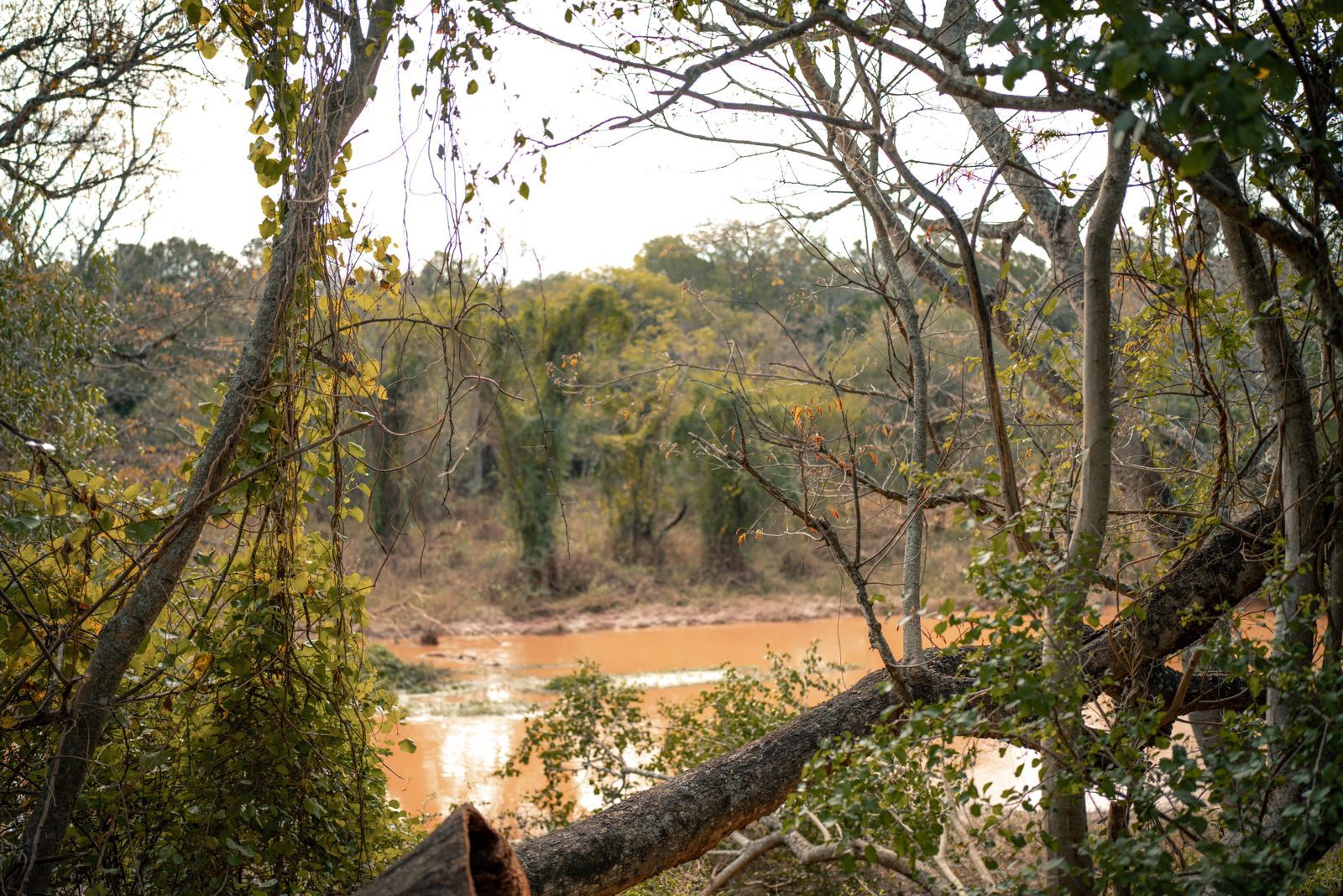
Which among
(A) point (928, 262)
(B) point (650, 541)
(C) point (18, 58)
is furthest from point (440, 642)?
(A) point (928, 262)

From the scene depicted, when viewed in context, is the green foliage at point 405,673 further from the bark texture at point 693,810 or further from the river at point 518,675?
the bark texture at point 693,810

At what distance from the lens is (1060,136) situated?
3.53m

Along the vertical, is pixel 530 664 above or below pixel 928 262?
below

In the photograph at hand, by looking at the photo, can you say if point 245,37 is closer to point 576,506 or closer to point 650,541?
point 650,541

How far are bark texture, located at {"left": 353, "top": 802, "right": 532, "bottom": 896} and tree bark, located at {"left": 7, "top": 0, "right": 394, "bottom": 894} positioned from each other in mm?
948

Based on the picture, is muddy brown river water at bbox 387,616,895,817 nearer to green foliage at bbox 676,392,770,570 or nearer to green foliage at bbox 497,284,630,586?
green foliage at bbox 497,284,630,586

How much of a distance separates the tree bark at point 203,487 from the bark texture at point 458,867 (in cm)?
95

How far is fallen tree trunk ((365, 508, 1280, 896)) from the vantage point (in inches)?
108

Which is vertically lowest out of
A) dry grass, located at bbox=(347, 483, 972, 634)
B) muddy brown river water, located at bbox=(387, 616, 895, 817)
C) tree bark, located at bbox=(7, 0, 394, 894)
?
muddy brown river water, located at bbox=(387, 616, 895, 817)

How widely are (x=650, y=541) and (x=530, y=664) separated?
5995 millimetres

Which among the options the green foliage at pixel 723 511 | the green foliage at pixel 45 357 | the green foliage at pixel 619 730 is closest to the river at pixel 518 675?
the green foliage at pixel 619 730

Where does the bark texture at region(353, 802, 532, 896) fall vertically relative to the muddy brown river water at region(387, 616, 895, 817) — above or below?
above

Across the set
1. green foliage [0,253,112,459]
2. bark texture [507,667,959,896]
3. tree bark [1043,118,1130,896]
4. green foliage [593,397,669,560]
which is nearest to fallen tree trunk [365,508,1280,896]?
bark texture [507,667,959,896]

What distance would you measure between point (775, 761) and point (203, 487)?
1791mm
